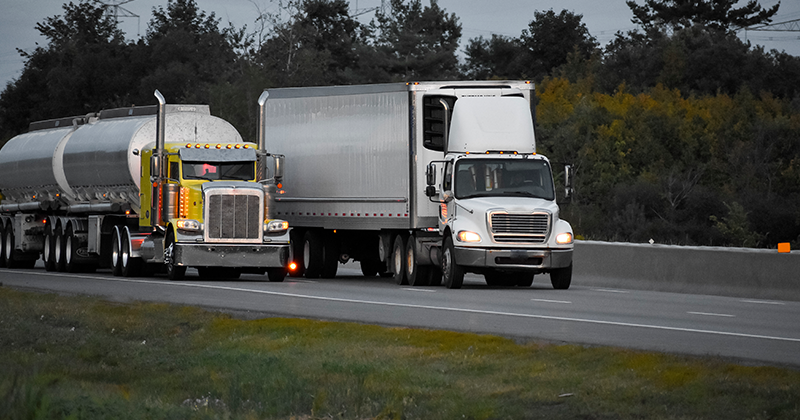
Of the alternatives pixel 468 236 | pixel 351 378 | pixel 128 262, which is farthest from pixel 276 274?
pixel 351 378

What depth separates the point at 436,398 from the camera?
414 inches

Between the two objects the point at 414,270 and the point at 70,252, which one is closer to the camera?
the point at 414,270

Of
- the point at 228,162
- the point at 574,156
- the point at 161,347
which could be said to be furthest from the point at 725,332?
the point at 574,156

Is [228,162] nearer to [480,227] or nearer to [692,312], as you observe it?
[480,227]

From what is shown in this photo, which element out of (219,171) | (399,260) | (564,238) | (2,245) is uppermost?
(219,171)

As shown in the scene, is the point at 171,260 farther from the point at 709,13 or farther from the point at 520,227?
the point at 709,13

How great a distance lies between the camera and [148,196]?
92.5 feet

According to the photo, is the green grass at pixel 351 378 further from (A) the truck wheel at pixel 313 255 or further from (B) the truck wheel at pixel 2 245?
(B) the truck wheel at pixel 2 245

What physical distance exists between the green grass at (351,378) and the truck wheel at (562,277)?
957 cm

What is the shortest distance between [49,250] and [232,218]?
9.34 meters

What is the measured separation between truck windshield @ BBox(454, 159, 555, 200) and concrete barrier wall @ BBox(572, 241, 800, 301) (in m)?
2.66

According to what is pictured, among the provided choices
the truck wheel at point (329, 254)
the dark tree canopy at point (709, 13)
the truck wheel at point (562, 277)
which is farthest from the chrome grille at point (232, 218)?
the dark tree canopy at point (709, 13)

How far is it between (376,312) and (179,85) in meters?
83.0

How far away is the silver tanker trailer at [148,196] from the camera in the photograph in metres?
26.5
